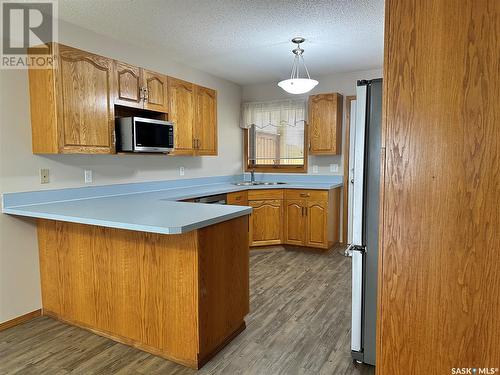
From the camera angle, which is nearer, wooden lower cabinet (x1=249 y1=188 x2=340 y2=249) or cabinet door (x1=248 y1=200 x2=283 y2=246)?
wooden lower cabinet (x1=249 y1=188 x2=340 y2=249)

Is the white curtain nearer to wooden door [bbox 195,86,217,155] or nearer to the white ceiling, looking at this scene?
the white ceiling

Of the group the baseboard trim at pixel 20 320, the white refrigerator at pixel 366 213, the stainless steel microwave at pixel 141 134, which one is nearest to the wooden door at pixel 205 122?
the stainless steel microwave at pixel 141 134

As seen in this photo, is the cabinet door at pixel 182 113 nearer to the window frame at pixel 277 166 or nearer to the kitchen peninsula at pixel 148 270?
the kitchen peninsula at pixel 148 270

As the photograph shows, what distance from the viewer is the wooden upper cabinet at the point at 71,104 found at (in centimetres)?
252

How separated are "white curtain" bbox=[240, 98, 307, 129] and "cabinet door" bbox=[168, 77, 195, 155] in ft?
5.59

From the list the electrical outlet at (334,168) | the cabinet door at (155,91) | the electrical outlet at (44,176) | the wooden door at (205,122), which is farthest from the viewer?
the electrical outlet at (334,168)

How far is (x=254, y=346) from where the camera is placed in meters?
2.31

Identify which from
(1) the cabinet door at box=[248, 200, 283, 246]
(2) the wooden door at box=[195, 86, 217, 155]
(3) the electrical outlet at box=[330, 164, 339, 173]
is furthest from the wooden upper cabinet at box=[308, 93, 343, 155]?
(2) the wooden door at box=[195, 86, 217, 155]

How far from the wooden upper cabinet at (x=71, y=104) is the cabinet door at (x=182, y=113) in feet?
2.58

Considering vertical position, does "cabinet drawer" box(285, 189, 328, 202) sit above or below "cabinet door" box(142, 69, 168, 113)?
below

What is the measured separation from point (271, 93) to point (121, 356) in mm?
4187

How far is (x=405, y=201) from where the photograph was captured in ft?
4.00

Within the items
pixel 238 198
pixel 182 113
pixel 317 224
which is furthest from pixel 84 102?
pixel 317 224

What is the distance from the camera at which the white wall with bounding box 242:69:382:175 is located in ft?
15.4
